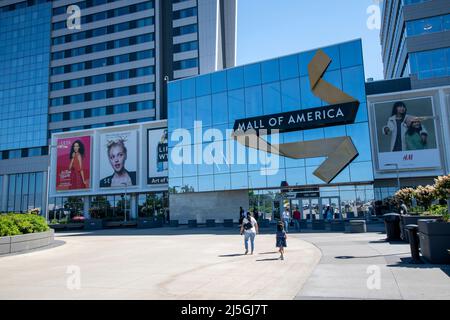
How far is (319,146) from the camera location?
3488 centimetres

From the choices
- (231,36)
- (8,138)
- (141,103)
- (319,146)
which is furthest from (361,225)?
(8,138)

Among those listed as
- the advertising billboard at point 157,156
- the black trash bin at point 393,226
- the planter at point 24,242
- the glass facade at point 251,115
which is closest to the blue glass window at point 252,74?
the glass facade at point 251,115

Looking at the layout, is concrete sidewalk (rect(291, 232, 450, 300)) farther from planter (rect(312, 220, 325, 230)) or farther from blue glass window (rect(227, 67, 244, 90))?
blue glass window (rect(227, 67, 244, 90))

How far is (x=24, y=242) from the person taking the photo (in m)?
17.6

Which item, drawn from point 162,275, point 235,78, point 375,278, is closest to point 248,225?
point 162,275

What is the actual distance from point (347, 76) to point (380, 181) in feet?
37.3

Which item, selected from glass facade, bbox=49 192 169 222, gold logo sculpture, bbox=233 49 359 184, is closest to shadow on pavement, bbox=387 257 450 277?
gold logo sculpture, bbox=233 49 359 184

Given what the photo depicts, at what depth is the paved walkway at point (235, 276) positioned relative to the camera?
7664mm

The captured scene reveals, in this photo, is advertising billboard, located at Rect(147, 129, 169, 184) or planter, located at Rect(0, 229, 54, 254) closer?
planter, located at Rect(0, 229, 54, 254)

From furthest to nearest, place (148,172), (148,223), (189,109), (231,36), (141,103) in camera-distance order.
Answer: (231,36) → (141,103) → (148,172) → (189,109) → (148,223)

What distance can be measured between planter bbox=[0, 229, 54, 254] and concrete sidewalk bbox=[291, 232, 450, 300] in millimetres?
13879

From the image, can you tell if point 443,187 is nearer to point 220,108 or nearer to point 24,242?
point 24,242

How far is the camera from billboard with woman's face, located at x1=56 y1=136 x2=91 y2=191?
50.5 m
